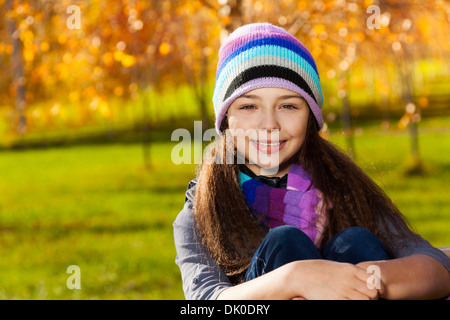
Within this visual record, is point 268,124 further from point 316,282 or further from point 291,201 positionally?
point 316,282

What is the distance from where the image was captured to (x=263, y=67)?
89.4 inches

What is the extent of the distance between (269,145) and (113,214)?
7903 mm

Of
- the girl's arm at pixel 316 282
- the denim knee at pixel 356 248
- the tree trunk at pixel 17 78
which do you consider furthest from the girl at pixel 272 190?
the tree trunk at pixel 17 78

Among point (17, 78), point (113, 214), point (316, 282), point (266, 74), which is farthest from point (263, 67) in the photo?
point (113, 214)

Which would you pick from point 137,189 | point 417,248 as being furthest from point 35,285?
point 137,189

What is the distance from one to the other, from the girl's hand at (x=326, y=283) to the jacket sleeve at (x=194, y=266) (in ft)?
1.05

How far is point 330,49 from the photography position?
5.91 metres

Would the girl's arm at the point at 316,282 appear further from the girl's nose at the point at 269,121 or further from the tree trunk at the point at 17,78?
the tree trunk at the point at 17,78

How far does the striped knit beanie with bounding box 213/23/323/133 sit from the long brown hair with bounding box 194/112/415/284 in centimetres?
14

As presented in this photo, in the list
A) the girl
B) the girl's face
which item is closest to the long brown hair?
the girl

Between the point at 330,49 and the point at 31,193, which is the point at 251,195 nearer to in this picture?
the point at 330,49

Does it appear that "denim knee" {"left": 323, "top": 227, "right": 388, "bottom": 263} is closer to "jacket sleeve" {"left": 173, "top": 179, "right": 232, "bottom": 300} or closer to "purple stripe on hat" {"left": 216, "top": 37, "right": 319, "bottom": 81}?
"jacket sleeve" {"left": 173, "top": 179, "right": 232, "bottom": 300}

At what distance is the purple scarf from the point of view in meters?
2.33

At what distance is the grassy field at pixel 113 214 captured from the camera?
243 inches
